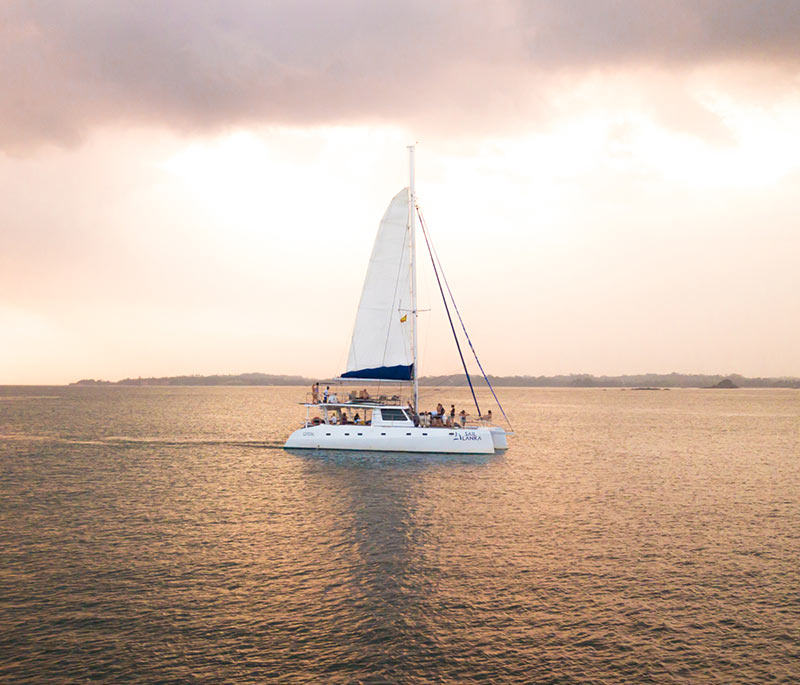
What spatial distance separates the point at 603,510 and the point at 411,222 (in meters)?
24.7

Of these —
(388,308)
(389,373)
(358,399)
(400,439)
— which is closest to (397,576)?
(400,439)

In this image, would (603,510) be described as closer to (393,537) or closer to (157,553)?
(393,537)

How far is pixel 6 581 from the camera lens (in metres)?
19.0

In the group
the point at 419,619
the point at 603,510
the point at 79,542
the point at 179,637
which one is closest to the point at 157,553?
the point at 79,542

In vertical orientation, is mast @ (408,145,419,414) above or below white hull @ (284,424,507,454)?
above

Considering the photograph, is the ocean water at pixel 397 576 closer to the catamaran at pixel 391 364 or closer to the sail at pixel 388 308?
the catamaran at pixel 391 364

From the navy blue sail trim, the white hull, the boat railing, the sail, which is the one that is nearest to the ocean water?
the white hull

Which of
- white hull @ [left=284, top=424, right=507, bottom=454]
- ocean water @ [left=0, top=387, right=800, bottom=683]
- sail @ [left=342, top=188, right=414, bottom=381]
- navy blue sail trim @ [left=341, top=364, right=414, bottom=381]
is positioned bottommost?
ocean water @ [left=0, top=387, right=800, bottom=683]

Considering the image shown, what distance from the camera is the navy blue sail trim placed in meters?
45.5

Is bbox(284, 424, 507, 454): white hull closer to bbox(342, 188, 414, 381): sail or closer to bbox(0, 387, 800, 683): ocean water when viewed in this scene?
bbox(0, 387, 800, 683): ocean water

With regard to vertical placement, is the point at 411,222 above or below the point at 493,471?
above

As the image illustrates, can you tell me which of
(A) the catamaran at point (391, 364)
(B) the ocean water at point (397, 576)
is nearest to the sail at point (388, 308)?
(A) the catamaran at point (391, 364)

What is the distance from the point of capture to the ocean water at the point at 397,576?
563 inches

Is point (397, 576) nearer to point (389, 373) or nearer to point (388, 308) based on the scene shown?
point (389, 373)
